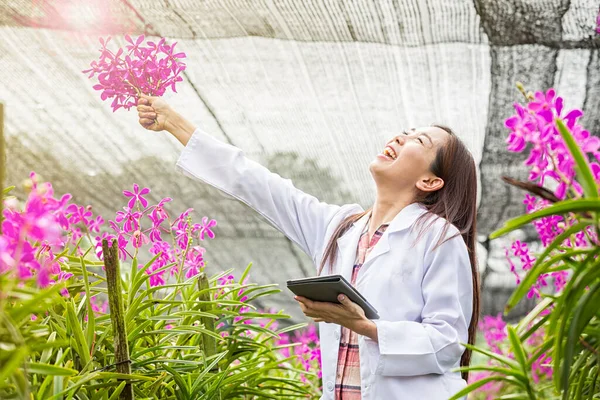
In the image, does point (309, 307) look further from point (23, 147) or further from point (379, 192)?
point (23, 147)

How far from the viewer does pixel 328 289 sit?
1646 millimetres

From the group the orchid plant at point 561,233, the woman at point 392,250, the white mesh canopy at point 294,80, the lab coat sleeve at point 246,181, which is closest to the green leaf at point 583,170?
the orchid plant at point 561,233

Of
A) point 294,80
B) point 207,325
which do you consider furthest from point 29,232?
Result: point 294,80

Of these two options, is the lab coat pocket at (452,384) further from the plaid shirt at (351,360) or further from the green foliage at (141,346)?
the green foliage at (141,346)

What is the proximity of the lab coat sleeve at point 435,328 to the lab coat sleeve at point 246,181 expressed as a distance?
1.32 feet

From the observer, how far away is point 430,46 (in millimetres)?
3252

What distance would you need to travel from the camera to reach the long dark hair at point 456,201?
2002 millimetres

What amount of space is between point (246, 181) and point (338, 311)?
52cm

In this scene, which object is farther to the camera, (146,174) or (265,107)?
(146,174)

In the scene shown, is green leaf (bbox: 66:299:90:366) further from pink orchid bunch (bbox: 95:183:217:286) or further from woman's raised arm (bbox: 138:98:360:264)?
woman's raised arm (bbox: 138:98:360:264)

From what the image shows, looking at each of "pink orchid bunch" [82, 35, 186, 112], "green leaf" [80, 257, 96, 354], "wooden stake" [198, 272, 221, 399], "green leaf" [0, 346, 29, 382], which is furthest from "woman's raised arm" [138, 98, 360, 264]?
"green leaf" [0, 346, 29, 382]

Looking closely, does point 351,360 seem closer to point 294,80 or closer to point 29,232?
point 29,232

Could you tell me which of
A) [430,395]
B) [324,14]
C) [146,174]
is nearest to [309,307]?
[430,395]

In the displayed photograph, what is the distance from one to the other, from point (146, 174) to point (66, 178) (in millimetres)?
404
